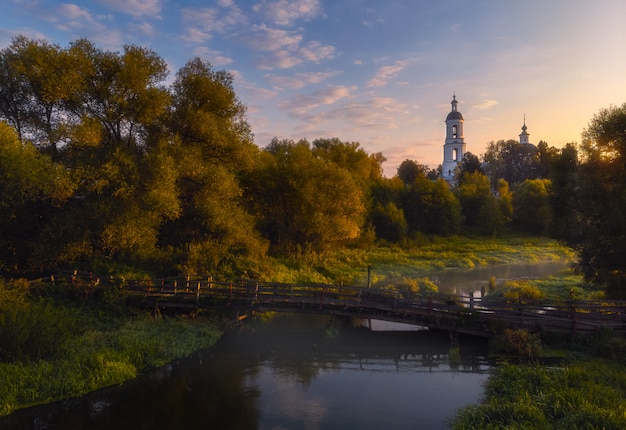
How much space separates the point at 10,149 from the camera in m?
23.9

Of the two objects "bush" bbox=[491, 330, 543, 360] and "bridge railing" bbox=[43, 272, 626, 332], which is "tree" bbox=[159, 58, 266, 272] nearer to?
"bridge railing" bbox=[43, 272, 626, 332]

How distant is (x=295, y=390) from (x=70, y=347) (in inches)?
373

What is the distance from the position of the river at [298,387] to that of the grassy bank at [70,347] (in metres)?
0.56

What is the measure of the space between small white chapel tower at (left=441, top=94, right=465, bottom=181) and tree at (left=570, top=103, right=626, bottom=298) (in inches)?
3409

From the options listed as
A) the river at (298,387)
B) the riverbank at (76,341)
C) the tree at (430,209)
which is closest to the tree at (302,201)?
the riverbank at (76,341)

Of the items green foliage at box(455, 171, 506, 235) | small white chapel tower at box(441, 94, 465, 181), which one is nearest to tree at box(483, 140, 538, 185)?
small white chapel tower at box(441, 94, 465, 181)

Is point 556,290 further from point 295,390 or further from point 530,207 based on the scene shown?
point 530,207

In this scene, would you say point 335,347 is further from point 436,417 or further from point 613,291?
point 613,291

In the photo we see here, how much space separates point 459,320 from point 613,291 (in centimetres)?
938

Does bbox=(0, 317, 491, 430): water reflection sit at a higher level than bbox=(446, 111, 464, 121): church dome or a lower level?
lower

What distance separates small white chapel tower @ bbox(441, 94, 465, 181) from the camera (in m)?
111

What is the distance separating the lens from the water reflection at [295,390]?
47.6ft

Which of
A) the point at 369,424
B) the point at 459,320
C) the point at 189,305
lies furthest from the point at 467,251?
the point at 369,424

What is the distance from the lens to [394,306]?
74.3 ft
